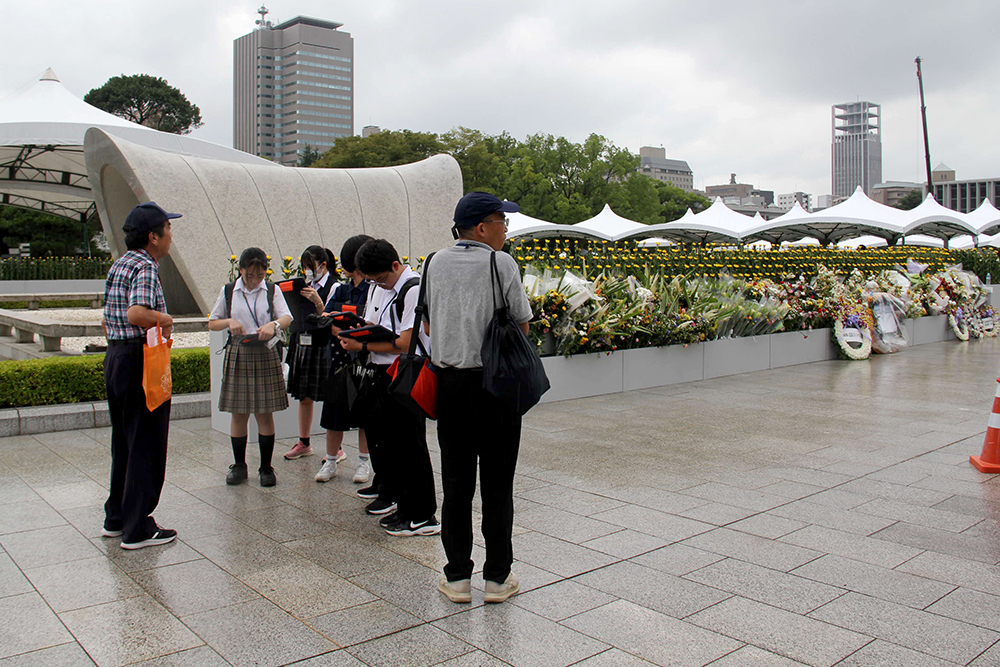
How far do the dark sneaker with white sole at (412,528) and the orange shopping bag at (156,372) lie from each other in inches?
54.1

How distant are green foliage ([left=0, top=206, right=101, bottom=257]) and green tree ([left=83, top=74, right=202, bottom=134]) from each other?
15.4 metres

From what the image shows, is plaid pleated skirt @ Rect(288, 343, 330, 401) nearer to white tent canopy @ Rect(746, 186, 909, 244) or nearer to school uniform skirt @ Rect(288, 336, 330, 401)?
school uniform skirt @ Rect(288, 336, 330, 401)

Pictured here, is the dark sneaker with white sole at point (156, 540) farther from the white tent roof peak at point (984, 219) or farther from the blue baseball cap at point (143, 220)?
the white tent roof peak at point (984, 219)

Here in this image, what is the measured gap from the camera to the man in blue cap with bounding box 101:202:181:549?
160 inches

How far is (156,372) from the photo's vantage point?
4051mm

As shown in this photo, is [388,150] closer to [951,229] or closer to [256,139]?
[951,229]

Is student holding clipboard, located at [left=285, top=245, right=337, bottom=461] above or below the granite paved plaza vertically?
above

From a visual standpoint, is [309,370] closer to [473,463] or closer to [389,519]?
[389,519]

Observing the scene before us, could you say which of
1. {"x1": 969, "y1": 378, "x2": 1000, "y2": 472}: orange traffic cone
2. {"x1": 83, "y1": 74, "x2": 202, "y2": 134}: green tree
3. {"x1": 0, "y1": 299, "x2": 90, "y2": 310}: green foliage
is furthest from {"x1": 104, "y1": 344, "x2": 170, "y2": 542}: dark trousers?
{"x1": 83, "y1": 74, "x2": 202, "y2": 134}: green tree

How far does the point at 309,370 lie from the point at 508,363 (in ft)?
9.58

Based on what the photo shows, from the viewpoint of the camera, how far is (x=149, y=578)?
364 cm

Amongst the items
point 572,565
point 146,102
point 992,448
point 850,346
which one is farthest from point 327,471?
point 146,102

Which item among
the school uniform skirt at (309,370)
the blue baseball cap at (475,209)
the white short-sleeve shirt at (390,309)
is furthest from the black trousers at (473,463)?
the school uniform skirt at (309,370)

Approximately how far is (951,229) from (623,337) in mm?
28026
